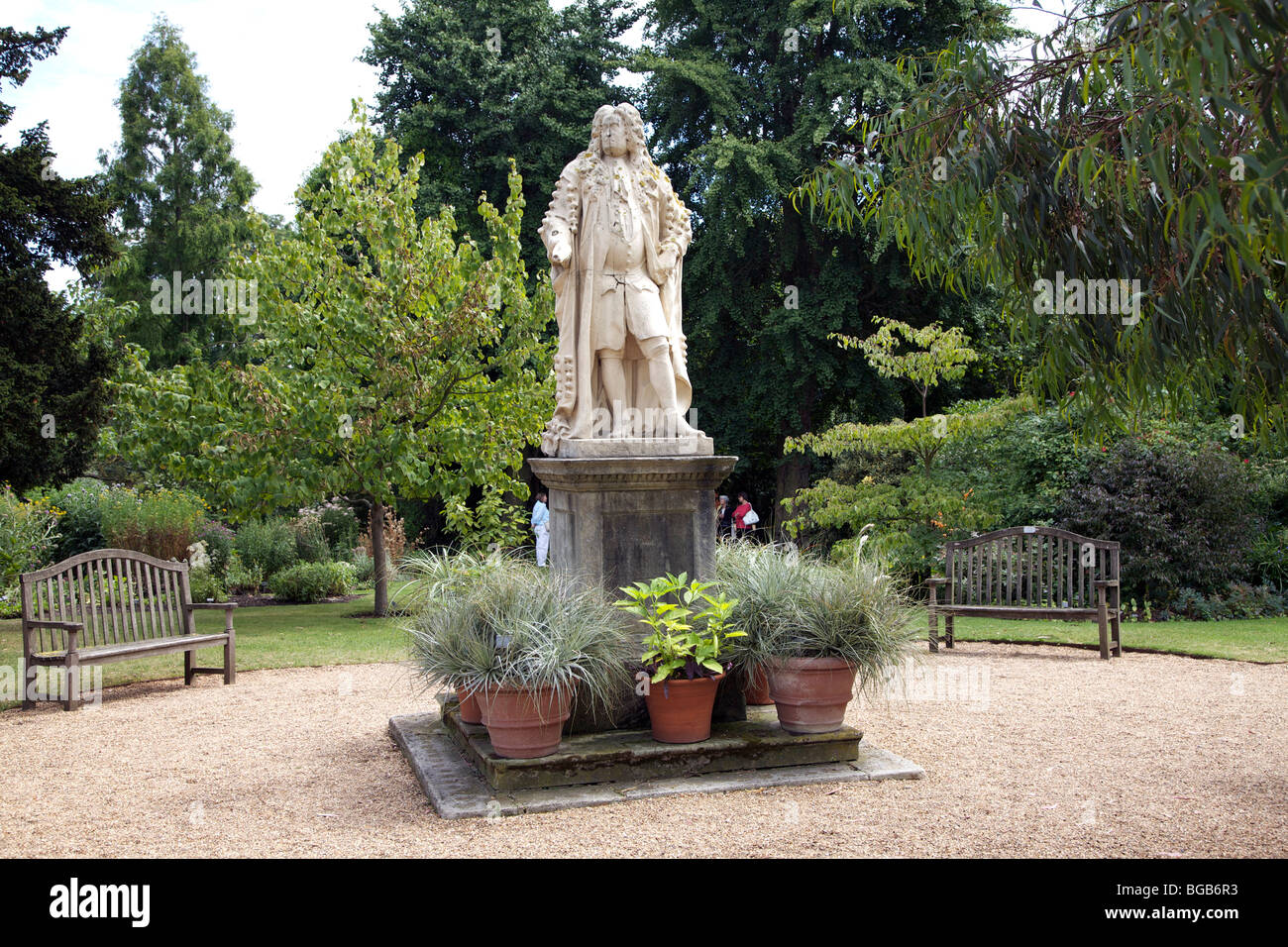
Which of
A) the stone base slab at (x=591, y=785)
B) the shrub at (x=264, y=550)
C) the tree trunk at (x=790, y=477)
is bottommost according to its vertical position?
the stone base slab at (x=591, y=785)

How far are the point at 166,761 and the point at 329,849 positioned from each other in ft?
7.20

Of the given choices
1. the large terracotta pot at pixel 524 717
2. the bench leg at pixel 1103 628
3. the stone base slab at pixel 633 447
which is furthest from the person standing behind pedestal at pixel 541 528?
the large terracotta pot at pixel 524 717

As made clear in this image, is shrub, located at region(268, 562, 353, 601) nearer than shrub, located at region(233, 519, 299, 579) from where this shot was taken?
Yes

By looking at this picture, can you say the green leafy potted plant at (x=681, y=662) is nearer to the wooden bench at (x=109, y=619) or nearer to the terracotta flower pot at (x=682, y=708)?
the terracotta flower pot at (x=682, y=708)

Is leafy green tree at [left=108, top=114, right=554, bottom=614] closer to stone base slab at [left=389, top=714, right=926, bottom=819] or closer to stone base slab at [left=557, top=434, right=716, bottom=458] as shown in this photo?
stone base slab at [left=557, top=434, right=716, bottom=458]

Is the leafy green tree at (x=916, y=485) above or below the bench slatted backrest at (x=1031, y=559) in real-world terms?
above

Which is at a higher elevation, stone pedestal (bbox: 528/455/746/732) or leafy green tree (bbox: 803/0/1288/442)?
leafy green tree (bbox: 803/0/1288/442)

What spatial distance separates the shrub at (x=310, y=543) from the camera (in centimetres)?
1791

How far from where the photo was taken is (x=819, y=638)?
5.17 m

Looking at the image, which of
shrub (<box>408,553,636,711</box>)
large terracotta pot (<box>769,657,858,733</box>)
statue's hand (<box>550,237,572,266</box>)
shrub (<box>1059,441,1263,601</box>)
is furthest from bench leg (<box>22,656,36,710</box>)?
shrub (<box>1059,441,1263,601</box>)

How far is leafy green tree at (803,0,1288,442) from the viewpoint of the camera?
11.0 ft

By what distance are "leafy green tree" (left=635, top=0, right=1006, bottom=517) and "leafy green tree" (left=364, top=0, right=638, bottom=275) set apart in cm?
162

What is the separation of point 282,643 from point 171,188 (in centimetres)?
1993

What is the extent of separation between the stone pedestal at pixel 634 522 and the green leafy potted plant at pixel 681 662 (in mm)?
415
